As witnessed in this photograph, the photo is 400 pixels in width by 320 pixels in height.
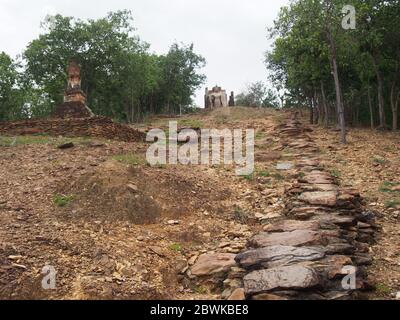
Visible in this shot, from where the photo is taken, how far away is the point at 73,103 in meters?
20.9

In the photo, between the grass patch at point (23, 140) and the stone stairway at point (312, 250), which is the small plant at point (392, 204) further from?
the grass patch at point (23, 140)

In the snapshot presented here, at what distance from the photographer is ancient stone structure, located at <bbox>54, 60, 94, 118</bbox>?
67.5 ft

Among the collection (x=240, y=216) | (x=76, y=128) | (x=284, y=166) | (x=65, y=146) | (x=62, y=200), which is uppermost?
(x=76, y=128)

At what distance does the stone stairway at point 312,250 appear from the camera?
5.78 metres

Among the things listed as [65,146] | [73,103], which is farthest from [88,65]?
[65,146]

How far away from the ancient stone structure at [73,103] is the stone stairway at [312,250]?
44.0 ft

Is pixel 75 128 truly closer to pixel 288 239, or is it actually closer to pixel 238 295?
pixel 288 239

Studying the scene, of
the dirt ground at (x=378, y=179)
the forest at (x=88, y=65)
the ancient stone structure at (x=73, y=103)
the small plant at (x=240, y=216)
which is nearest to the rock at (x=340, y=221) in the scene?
the dirt ground at (x=378, y=179)

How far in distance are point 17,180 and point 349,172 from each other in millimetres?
9506

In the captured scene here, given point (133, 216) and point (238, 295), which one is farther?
point (133, 216)

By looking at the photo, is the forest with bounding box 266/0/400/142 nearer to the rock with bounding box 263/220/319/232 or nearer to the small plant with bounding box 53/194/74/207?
the rock with bounding box 263/220/319/232

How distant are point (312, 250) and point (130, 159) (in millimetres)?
7743

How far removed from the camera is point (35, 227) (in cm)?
807
